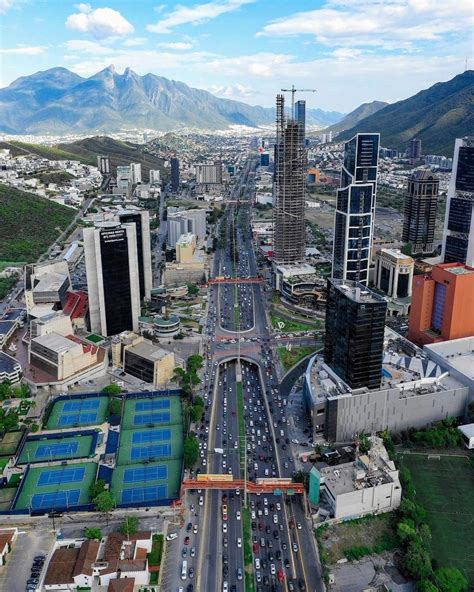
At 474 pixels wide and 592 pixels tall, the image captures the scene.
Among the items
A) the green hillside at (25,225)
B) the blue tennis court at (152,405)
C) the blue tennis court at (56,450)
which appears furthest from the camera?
the green hillside at (25,225)

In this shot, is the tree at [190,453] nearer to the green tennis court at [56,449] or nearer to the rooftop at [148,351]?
the green tennis court at [56,449]

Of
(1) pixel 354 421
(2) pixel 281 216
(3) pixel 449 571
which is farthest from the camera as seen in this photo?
(2) pixel 281 216

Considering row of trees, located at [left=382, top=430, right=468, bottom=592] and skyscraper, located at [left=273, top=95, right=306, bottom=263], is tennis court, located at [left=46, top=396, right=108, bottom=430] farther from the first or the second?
skyscraper, located at [left=273, top=95, right=306, bottom=263]

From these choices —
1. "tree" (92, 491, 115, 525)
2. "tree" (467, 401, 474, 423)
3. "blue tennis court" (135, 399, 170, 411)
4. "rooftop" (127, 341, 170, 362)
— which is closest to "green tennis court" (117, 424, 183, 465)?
"blue tennis court" (135, 399, 170, 411)

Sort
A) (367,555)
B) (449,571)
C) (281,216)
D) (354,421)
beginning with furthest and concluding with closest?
(281,216) → (354,421) → (367,555) → (449,571)

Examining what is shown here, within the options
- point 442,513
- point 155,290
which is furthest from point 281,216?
point 442,513

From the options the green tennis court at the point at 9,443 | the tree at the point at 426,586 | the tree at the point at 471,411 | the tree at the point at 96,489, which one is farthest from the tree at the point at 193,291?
the tree at the point at 426,586

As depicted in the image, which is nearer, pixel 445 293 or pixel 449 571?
pixel 449 571

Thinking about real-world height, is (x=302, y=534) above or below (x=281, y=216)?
below

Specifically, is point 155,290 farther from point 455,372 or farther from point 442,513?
point 442,513
